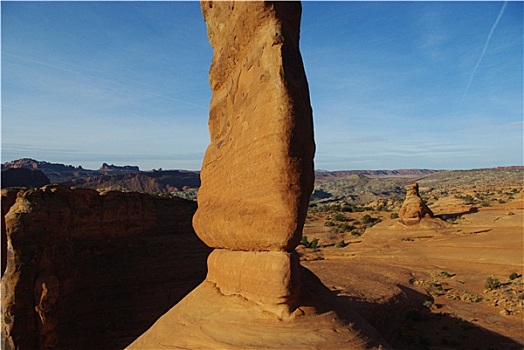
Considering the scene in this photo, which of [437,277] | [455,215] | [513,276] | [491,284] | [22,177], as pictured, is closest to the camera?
[491,284]

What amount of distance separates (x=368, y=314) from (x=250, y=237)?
6.06 meters

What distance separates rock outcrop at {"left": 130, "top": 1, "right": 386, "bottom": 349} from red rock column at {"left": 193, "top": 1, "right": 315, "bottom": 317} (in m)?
0.01

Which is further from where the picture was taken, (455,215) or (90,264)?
(455,215)

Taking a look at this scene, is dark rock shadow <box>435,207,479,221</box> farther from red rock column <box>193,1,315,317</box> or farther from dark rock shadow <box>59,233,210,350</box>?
red rock column <box>193,1,315,317</box>

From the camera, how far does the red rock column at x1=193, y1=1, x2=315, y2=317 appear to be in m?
5.19

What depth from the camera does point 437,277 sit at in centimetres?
1709

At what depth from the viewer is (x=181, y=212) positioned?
1291cm

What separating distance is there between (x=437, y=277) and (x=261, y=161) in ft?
48.3

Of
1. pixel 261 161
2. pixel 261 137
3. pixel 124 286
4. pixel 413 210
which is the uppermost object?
pixel 261 137

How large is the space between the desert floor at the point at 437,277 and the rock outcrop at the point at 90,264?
5.21 metres

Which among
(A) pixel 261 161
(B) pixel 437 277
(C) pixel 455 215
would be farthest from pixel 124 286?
(C) pixel 455 215

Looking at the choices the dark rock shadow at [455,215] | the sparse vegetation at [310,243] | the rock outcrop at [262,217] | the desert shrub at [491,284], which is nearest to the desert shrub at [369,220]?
the dark rock shadow at [455,215]

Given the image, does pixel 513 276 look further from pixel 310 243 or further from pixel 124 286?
pixel 124 286

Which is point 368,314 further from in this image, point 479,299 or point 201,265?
point 479,299
